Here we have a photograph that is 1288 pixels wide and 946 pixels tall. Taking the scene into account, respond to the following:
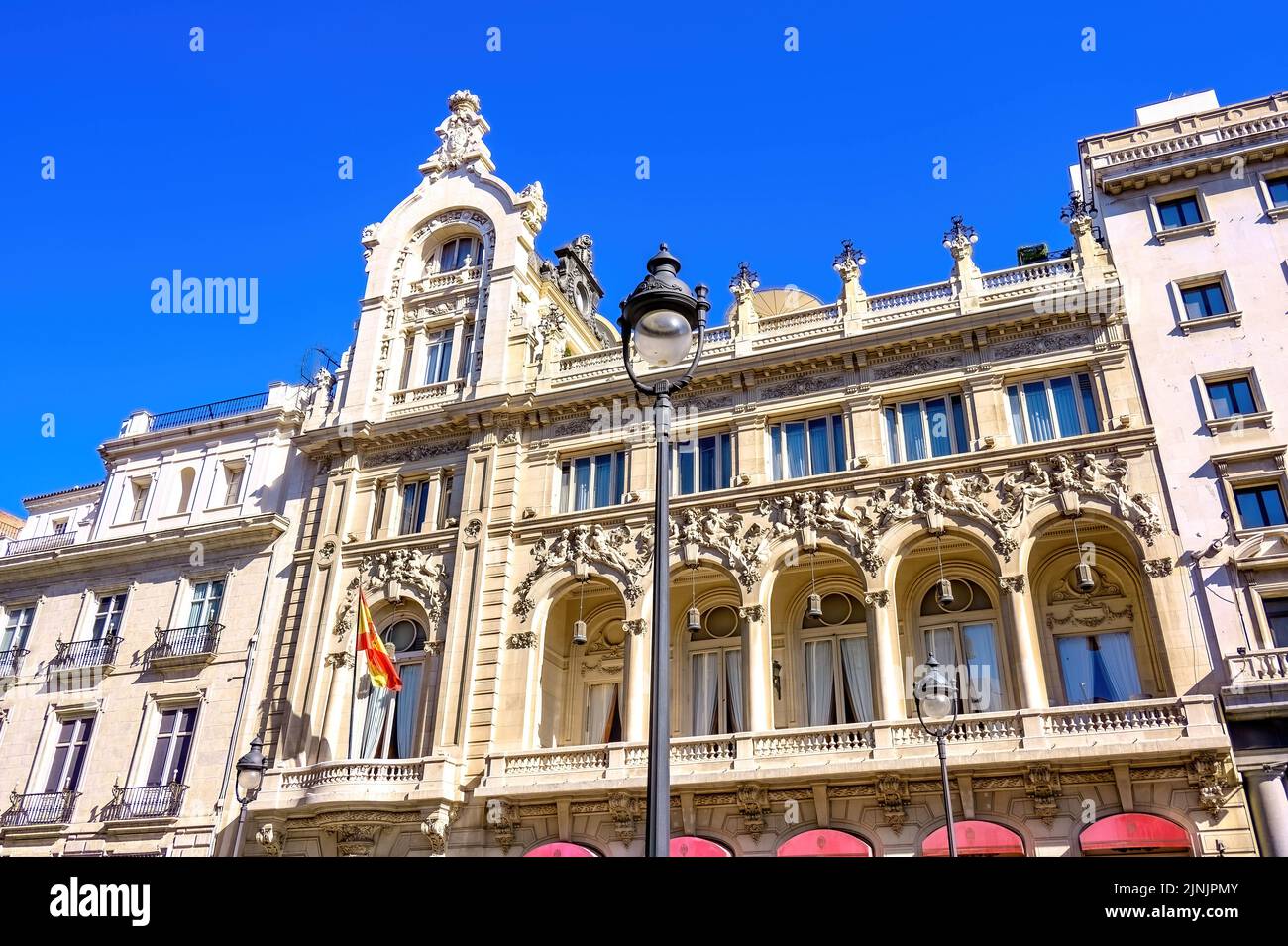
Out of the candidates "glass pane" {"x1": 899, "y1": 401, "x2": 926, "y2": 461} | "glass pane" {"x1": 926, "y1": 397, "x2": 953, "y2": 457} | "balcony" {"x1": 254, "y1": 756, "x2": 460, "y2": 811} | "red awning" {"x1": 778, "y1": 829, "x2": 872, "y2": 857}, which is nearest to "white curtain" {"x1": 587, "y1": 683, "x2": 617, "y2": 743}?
"balcony" {"x1": 254, "y1": 756, "x2": 460, "y2": 811}

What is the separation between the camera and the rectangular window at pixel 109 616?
32.6 meters

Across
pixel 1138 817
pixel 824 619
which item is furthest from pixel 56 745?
pixel 1138 817

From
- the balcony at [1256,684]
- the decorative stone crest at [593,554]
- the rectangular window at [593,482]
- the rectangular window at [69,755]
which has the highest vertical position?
the rectangular window at [593,482]

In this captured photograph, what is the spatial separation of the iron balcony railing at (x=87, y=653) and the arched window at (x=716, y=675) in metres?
18.9

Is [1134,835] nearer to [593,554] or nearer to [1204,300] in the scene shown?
[1204,300]

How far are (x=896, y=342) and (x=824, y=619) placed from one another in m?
7.71

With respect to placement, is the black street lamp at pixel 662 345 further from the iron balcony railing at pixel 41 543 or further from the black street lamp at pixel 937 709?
the iron balcony railing at pixel 41 543

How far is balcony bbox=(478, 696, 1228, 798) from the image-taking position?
20219 millimetres

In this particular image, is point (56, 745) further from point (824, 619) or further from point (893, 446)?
point (893, 446)

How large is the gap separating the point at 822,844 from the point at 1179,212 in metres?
19.6

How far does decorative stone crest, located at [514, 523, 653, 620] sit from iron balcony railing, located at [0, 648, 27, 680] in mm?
18562

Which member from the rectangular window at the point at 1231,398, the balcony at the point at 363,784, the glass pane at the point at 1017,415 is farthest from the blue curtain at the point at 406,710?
the rectangular window at the point at 1231,398

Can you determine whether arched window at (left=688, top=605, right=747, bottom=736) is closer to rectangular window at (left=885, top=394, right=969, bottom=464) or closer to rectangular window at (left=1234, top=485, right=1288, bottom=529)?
rectangular window at (left=885, top=394, right=969, bottom=464)

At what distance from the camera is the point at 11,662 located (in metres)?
33.6
